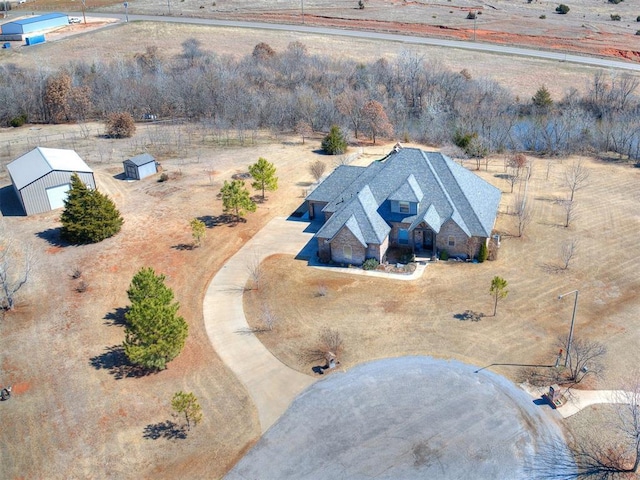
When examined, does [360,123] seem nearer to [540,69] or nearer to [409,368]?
[540,69]

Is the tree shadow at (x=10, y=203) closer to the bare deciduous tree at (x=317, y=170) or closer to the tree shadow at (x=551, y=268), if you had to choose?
the bare deciduous tree at (x=317, y=170)

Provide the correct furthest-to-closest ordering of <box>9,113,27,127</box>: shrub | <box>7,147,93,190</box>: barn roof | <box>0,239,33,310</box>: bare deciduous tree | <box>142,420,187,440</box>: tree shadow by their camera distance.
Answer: <box>9,113,27,127</box>: shrub < <box>7,147,93,190</box>: barn roof < <box>0,239,33,310</box>: bare deciduous tree < <box>142,420,187,440</box>: tree shadow

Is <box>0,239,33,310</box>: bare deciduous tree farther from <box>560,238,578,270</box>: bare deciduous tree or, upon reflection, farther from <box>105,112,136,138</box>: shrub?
<box>560,238,578,270</box>: bare deciduous tree

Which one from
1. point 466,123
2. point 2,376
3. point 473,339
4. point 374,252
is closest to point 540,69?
point 466,123

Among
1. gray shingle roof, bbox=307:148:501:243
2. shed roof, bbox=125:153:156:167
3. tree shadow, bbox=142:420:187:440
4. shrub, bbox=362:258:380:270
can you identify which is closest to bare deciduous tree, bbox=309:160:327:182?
gray shingle roof, bbox=307:148:501:243

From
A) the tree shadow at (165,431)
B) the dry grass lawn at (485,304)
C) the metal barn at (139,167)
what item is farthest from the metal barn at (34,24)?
the tree shadow at (165,431)
